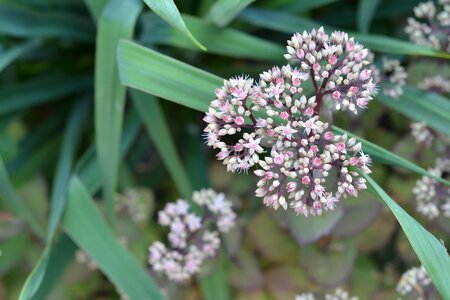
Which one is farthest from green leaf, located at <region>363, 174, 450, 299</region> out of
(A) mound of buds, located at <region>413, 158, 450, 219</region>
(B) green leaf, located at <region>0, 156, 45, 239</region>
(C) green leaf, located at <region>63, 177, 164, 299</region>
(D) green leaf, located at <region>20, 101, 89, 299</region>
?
(B) green leaf, located at <region>0, 156, 45, 239</region>

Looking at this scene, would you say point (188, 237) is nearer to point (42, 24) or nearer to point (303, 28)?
point (303, 28)

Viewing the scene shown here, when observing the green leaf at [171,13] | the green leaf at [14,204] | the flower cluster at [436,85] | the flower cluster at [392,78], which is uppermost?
the green leaf at [171,13]

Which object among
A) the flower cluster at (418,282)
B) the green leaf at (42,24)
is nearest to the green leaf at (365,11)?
the flower cluster at (418,282)

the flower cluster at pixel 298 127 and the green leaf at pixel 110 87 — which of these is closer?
the flower cluster at pixel 298 127

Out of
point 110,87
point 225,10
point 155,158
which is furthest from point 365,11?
point 155,158

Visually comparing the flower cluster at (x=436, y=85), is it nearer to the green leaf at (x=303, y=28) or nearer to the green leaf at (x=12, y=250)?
the green leaf at (x=303, y=28)

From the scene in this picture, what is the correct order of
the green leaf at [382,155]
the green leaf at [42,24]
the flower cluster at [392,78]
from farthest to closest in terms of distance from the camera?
the green leaf at [42,24]
the flower cluster at [392,78]
the green leaf at [382,155]

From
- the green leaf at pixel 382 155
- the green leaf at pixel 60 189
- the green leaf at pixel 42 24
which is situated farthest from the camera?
the green leaf at pixel 42 24

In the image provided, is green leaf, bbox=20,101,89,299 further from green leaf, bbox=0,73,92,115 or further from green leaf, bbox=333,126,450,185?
green leaf, bbox=333,126,450,185

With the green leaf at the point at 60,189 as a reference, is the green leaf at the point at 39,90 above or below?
above

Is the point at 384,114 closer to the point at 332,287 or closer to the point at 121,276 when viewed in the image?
the point at 332,287
